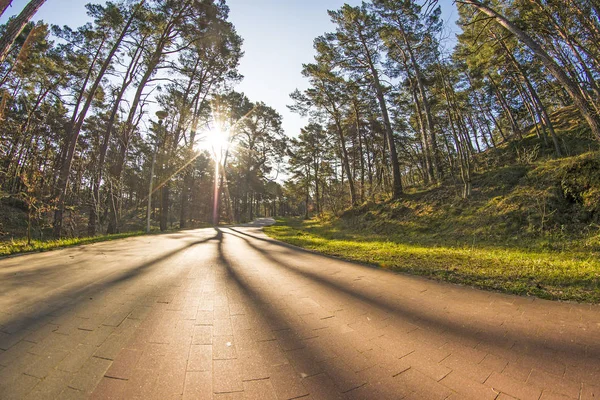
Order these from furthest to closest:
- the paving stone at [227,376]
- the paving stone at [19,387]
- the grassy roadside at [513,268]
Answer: the grassy roadside at [513,268]
the paving stone at [227,376]
the paving stone at [19,387]

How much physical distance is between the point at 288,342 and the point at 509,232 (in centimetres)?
825

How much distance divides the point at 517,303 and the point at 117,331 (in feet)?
15.1

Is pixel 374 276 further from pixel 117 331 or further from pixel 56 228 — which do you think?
pixel 56 228

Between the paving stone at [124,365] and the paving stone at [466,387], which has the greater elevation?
the paving stone at [124,365]

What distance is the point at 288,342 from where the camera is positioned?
2.10 m

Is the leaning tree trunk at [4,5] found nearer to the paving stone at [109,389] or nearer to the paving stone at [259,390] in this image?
the paving stone at [109,389]

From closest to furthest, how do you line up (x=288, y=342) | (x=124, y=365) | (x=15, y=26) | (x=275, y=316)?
(x=124, y=365) < (x=288, y=342) < (x=275, y=316) < (x=15, y=26)

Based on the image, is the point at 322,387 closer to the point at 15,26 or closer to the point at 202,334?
the point at 202,334

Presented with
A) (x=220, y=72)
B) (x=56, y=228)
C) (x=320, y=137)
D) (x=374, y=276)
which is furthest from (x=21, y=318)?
(x=320, y=137)

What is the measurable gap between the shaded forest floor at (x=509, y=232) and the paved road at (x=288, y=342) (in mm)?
989

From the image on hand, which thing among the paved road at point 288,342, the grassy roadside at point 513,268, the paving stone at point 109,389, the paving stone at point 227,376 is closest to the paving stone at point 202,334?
the paved road at point 288,342

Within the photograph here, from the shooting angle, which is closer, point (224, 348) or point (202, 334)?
point (224, 348)

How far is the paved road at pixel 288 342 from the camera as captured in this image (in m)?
1.52

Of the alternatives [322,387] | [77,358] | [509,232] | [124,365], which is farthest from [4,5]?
[509,232]
